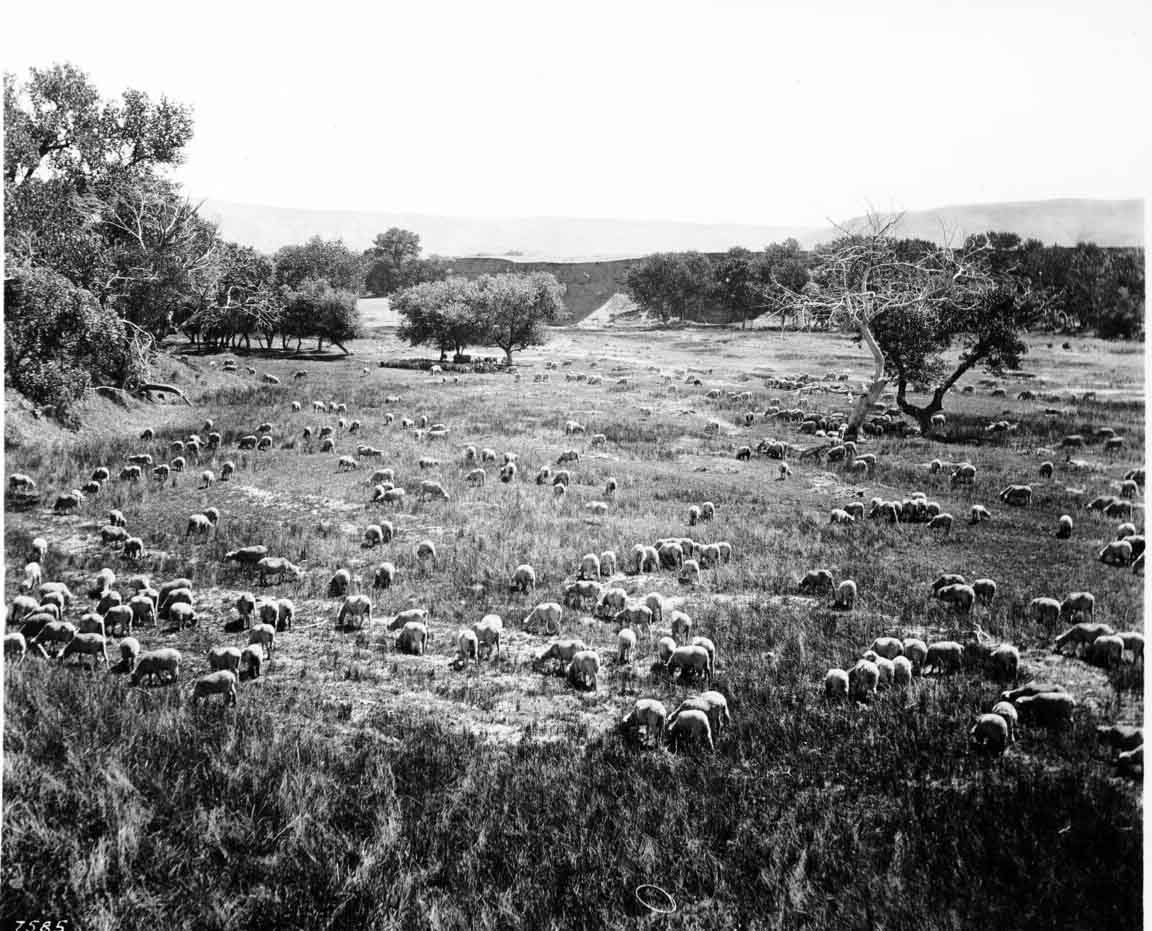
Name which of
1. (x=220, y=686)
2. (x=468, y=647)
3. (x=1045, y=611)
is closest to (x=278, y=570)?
(x=220, y=686)

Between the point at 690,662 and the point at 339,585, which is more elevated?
the point at 339,585

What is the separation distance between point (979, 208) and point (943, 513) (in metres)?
2.33

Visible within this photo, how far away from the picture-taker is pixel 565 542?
5172 mm

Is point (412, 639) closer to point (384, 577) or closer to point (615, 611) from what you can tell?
point (384, 577)

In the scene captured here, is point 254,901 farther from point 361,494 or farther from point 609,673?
point 361,494

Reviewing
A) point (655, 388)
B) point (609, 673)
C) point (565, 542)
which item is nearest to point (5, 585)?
point (565, 542)

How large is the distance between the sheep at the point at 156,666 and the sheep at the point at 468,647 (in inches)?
68.9

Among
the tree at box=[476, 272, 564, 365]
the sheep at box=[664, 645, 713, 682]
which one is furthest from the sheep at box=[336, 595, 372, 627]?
the tree at box=[476, 272, 564, 365]

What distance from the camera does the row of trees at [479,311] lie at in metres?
6.21

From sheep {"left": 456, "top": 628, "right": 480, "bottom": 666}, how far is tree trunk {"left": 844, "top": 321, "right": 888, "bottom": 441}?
3.41 meters

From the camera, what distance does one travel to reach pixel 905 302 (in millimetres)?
5832

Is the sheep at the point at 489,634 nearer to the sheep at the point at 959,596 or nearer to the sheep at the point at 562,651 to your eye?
the sheep at the point at 562,651

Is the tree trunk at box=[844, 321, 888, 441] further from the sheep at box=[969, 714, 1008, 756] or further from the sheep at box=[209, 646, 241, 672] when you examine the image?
the sheep at box=[209, 646, 241, 672]

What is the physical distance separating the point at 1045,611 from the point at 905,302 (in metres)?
2.59
